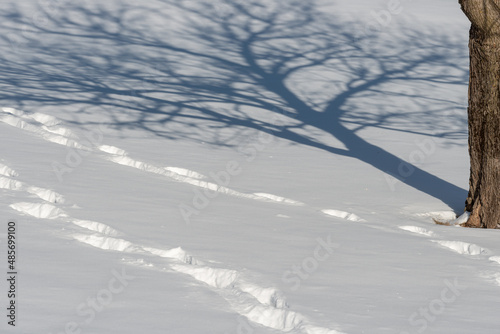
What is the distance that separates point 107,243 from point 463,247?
281cm

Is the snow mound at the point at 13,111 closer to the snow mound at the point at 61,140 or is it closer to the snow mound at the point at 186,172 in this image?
the snow mound at the point at 61,140

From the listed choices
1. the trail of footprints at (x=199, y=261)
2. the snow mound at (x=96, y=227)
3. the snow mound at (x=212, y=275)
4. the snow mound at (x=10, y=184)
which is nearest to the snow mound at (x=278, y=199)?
the trail of footprints at (x=199, y=261)

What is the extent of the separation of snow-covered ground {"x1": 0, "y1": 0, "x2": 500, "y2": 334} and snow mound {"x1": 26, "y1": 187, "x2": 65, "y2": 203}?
2 cm

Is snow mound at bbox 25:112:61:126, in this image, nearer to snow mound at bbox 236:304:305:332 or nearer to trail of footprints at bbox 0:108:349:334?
trail of footprints at bbox 0:108:349:334

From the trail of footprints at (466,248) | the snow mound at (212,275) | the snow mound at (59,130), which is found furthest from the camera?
the snow mound at (59,130)

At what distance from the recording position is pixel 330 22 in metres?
17.6

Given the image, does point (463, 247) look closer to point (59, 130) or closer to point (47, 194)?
point (47, 194)

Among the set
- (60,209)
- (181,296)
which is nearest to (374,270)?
(181,296)

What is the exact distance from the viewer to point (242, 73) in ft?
44.6

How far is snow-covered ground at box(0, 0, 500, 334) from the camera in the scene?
144 inches

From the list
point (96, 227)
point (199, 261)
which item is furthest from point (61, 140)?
point (199, 261)

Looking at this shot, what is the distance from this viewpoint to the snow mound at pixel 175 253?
4.42 m

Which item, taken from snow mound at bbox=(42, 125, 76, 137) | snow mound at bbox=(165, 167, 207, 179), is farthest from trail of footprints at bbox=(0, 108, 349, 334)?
snow mound at bbox=(42, 125, 76, 137)

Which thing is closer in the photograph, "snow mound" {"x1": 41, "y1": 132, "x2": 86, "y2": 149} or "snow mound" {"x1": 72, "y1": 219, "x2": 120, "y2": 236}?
"snow mound" {"x1": 72, "y1": 219, "x2": 120, "y2": 236}
